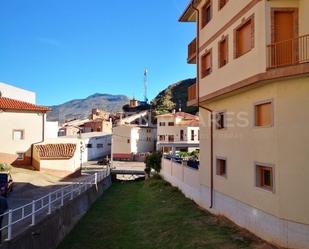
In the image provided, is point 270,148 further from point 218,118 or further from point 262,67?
point 218,118

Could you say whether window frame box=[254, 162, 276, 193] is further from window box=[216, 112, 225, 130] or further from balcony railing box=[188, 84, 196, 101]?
balcony railing box=[188, 84, 196, 101]

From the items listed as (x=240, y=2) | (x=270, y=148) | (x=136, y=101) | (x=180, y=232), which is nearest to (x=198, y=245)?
(x=180, y=232)

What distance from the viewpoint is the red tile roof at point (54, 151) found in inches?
1392

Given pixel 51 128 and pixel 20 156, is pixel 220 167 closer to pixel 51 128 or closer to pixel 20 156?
pixel 20 156

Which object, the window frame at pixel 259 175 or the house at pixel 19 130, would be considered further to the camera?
the house at pixel 19 130

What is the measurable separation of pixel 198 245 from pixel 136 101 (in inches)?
4080

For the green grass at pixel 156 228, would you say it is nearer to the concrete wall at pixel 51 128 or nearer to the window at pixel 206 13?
the window at pixel 206 13

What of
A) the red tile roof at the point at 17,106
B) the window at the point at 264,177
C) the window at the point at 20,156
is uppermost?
the red tile roof at the point at 17,106

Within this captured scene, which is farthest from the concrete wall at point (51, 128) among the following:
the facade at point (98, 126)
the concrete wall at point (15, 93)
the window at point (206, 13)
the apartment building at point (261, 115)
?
the facade at point (98, 126)

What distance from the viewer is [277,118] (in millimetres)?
10969

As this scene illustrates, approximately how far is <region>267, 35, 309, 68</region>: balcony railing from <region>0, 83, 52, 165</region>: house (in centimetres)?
3032

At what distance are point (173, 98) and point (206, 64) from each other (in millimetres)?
94188

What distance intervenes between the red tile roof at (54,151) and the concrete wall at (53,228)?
47.7 feet

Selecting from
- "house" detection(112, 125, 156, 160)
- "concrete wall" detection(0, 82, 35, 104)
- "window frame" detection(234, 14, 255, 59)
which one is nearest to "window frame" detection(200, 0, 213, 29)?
"window frame" detection(234, 14, 255, 59)
